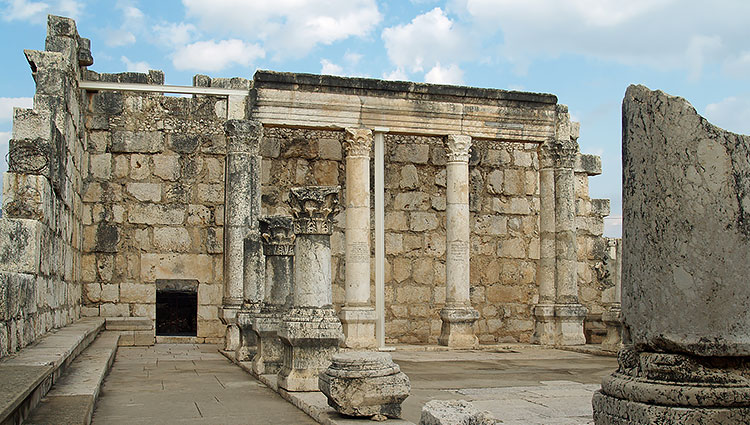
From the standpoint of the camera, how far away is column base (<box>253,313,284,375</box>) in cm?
1078

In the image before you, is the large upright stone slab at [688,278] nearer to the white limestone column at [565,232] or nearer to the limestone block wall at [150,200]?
the white limestone column at [565,232]

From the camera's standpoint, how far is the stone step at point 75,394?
646 cm

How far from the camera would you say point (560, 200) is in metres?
17.2

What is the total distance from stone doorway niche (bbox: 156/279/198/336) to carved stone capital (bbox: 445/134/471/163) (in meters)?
6.45

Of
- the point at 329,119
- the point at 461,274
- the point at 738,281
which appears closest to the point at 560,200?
the point at 461,274

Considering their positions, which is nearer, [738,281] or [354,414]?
[738,281]

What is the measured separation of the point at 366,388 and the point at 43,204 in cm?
512

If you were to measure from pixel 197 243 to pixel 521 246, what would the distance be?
7402mm

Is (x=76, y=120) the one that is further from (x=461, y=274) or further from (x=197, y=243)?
(x=461, y=274)

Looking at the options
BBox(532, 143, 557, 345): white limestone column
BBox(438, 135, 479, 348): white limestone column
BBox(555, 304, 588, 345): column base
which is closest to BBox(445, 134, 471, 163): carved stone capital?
BBox(438, 135, 479, 348): white limestone column

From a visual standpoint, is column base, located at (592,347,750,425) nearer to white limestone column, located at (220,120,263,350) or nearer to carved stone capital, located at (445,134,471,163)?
white limestone column, located at (220,120,263,350)

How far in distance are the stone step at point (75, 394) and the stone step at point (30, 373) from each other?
0.08 metres

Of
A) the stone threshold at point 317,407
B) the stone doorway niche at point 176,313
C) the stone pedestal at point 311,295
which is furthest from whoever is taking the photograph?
the stone doorway niche at point 176,313

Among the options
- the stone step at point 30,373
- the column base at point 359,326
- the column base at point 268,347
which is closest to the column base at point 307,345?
the column base at point 268,347
